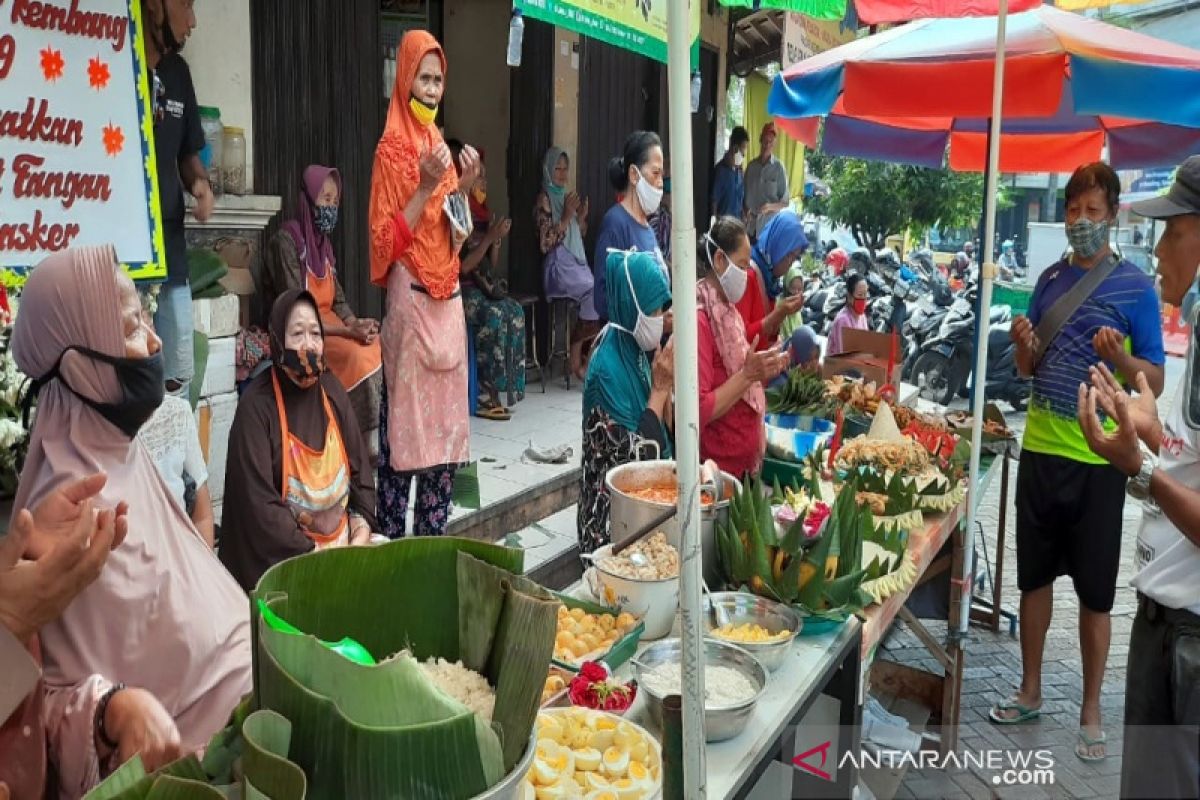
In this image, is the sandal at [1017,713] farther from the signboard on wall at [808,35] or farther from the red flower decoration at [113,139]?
the signboard on wall at [808,35]

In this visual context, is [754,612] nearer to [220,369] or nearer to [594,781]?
[594,781]

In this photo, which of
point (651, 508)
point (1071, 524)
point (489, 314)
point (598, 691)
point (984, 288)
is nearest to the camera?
point (598, 691)

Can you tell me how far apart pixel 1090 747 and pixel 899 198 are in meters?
14.8

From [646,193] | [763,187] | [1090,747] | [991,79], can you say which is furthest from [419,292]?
[763,187]

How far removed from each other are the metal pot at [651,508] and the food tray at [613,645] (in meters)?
0.17

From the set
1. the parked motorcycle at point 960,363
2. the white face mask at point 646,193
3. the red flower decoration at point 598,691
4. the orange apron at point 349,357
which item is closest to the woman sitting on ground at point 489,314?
the white face mask at point 646,193

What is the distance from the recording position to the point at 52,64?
130 inches

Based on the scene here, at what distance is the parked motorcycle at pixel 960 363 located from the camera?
34.8 feet

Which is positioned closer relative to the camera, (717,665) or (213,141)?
(717,665)

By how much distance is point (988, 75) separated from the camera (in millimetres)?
3908

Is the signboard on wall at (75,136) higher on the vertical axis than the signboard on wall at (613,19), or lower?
lower

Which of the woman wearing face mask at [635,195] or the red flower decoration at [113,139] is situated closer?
the red flower decoration at [113,139]

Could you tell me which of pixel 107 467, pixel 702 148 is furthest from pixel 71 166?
pixel 702 148

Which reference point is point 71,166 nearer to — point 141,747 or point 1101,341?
A: point 141,747
